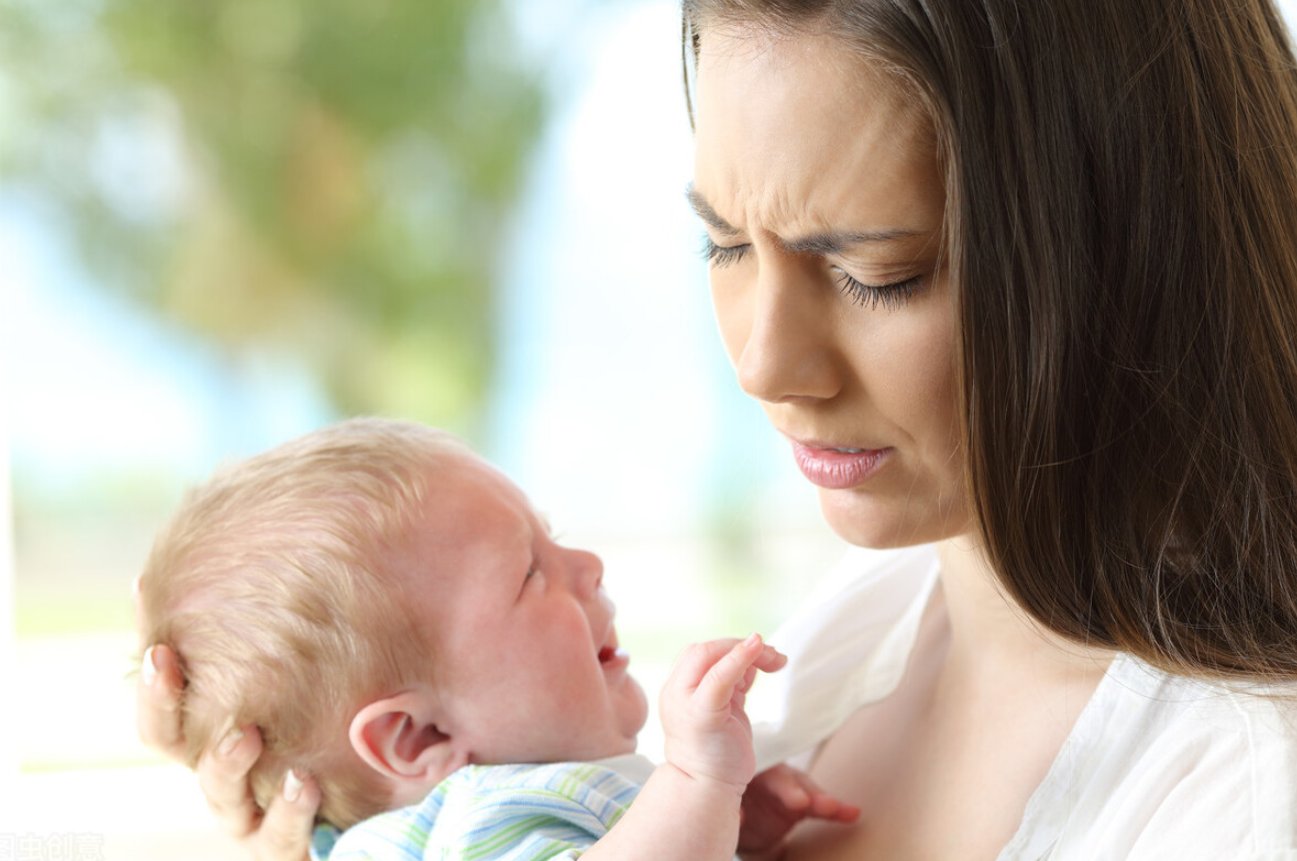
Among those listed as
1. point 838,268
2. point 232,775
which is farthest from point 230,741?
point 838,268

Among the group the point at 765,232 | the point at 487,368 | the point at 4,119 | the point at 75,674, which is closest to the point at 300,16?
the point at 4,119

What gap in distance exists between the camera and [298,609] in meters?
1.51

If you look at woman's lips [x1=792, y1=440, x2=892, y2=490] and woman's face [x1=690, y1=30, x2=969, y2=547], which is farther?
woman's lips [x1=792, y1=440, x2=892, y2=490]

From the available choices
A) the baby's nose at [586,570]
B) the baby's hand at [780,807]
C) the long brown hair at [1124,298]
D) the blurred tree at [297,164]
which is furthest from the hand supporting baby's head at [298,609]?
the blurred tree at [297,164]

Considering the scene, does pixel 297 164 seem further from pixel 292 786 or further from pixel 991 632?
pixel 991 632

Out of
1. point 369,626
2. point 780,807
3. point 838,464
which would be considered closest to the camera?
point 838,464

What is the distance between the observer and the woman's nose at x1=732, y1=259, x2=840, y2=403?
1.30 metres

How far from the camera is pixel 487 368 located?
5266 millimetres

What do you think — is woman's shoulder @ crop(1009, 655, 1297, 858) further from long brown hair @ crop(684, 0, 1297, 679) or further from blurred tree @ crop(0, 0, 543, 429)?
blurred tree @ crop(0, 0, 543, 429)

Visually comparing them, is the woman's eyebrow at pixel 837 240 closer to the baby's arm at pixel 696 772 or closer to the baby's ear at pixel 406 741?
the baby's arm at pixel 696 772

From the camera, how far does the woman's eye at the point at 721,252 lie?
4.66ft

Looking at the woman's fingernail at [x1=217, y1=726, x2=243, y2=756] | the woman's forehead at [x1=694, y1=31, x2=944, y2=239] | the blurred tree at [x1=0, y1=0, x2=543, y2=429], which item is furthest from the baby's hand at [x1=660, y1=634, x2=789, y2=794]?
the blurred tree at [x1=0, y1=0, x2=543, y2=429]

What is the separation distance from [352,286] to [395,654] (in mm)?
3770

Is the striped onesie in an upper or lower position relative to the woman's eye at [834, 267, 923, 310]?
lower
